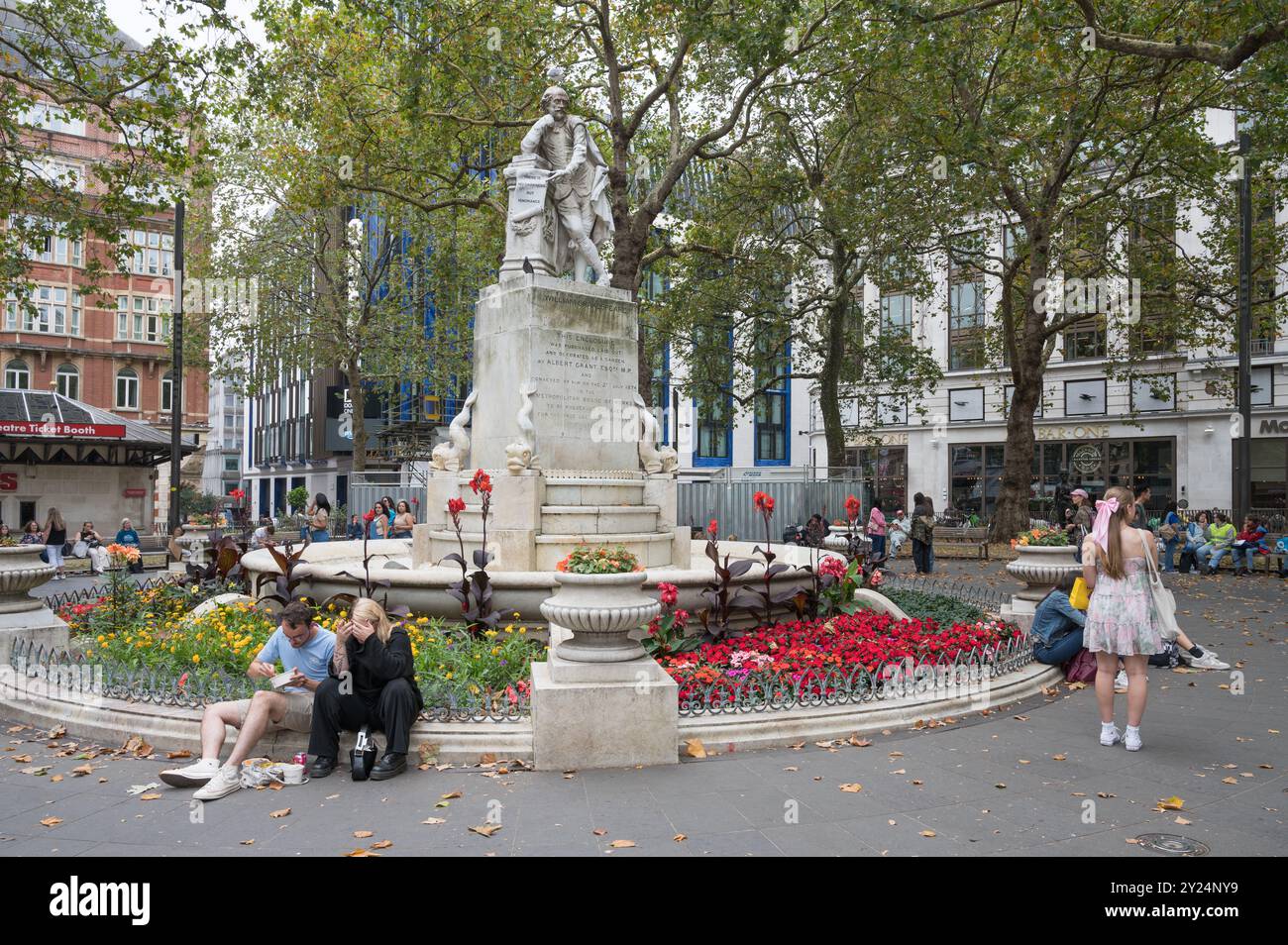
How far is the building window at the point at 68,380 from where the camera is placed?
43.6m

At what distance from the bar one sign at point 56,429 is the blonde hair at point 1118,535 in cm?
3290

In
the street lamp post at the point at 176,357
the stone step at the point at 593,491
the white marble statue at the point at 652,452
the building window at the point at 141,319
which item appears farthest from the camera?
the building window at the point at 141,319

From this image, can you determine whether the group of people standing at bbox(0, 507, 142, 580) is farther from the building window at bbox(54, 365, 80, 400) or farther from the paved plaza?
the building window at bbox(54, 365, 80, 400)

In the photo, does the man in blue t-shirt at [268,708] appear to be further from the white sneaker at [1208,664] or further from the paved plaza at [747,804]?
the white sneaker at [1208,664]

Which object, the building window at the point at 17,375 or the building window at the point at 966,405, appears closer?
the building window at the point at 966,405

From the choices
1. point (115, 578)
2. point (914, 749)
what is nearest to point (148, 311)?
point (115, 578)

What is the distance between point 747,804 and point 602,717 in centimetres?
120

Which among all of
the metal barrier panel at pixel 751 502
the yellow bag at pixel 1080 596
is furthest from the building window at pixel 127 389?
the yellow bag at pixel 1080 596

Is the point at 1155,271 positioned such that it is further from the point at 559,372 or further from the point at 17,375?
the point at 17,375

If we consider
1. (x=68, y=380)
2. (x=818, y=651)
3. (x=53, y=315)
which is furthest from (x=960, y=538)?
(x=53, y=315)

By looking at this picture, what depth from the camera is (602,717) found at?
5824 millimetres

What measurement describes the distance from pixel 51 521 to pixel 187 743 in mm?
18420

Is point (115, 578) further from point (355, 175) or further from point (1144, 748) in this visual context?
point (355, 175)

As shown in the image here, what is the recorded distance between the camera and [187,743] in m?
6.19
